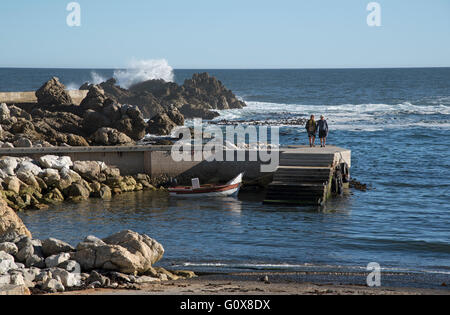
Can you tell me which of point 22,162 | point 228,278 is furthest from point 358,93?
point 228,278

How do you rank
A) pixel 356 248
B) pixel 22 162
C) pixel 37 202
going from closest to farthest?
pixel 356 248 → pixel 37 202 → pixel 22 162

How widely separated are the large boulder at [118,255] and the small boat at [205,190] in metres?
11.5

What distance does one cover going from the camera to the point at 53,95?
45281mm

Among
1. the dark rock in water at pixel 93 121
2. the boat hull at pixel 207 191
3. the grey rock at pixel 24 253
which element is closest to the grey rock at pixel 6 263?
the grey rock at pixel 24 253

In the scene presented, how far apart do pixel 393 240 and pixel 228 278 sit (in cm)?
663

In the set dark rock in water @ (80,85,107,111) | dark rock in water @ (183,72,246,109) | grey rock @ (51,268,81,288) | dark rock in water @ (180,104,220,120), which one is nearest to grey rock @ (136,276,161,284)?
grey rock @ (51,268,81,288)

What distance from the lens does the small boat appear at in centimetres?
2700

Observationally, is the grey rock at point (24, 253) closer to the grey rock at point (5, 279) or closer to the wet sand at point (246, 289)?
the grey rock at point (5, 279)

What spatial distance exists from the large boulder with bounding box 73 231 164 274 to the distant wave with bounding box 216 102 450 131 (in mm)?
41753

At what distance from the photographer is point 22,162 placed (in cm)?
2703

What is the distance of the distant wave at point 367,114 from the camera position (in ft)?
192

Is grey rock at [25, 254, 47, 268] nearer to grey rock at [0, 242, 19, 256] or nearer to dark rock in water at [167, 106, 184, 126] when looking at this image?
grey rock at [0, 242, 19, 256]

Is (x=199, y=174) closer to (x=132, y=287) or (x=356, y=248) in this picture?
(x=356, y=248)
